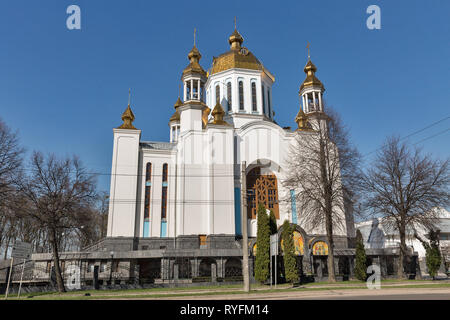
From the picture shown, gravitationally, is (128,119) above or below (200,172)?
above

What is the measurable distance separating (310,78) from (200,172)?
15.2 m

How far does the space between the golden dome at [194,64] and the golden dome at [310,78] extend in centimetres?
1016

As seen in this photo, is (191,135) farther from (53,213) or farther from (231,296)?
(231,296)

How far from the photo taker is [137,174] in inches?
1187

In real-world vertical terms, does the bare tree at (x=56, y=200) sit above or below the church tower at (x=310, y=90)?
below

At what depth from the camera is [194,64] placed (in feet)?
110

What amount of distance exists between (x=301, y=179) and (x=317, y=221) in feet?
9.16

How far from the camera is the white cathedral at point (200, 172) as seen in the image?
2791cm

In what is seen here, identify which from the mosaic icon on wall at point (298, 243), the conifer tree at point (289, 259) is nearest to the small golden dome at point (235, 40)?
the mosaic icon on wall at point (298, 243)

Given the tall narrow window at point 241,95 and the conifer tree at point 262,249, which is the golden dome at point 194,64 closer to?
the tall narrow window at point 241,95

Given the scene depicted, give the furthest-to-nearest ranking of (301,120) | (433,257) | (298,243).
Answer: (301,120) → (298,243) → (433,257)

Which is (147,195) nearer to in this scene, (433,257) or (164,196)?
(164,196)

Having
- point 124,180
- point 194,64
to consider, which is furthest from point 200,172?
point 194,64

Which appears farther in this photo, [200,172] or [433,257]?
[200,172]
